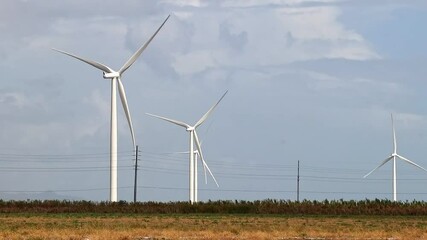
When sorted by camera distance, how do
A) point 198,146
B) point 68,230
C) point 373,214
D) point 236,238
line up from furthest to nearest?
point 198,146 → point 373,214 → point 68,230 → point 236,238

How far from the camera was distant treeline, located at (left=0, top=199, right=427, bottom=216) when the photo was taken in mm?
98619

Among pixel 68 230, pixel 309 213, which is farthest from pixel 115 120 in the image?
pixel 68 230

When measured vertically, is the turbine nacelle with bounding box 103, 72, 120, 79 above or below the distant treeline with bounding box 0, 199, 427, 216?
above

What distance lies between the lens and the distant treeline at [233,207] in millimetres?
98619

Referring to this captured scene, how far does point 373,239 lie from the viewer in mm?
51406

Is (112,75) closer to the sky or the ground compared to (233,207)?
closer to the sky

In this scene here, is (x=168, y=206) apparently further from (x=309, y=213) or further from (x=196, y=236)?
(x=196, y=236)

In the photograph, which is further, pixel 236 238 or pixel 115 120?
pixel 115 120

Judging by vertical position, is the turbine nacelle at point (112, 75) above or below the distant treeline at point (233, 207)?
above

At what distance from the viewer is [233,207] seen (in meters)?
102

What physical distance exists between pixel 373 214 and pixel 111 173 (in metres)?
24.2

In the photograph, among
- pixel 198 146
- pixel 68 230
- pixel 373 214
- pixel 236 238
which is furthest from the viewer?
pixel 198 146

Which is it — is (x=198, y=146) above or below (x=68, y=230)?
above

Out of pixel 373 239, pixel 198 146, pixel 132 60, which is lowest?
pixel 373 239
